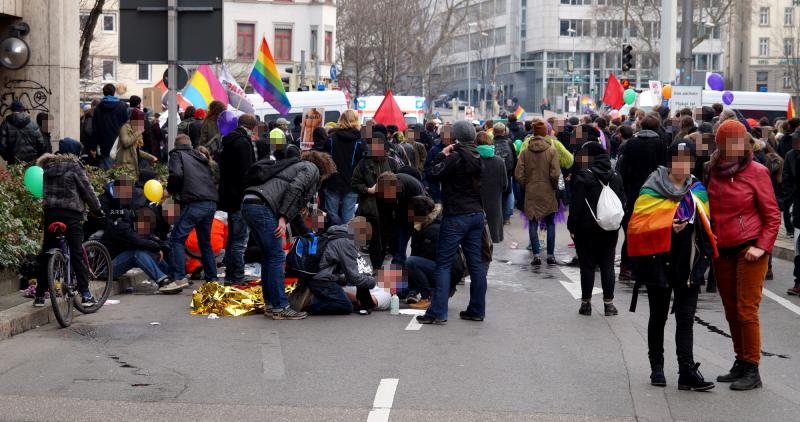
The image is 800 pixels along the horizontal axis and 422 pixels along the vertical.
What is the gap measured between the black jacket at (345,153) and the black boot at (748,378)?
8488 mm

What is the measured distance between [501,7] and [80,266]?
11412cm

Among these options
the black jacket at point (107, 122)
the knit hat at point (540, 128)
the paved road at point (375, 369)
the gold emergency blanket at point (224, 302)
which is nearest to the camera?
the paved road at point (375, 369)

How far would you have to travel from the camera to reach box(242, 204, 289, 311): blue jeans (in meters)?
10.6

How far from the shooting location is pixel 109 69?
7362 cm

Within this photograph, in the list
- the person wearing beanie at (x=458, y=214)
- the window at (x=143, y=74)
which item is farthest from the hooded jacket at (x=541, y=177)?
the window at (x=143, y=74)

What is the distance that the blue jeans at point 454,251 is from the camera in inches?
412

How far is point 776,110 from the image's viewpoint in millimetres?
36344

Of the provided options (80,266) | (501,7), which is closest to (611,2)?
(501,7)

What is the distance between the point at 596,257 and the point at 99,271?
191 inches

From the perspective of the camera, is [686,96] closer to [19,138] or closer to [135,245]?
[19,138]

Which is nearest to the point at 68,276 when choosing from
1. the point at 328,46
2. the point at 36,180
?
the point at 36,180

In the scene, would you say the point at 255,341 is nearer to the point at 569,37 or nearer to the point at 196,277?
the point at 196,277

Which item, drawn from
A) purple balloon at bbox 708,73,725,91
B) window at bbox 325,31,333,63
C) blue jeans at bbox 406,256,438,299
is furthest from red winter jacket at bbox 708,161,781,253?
window at bbox 325,31,333,63

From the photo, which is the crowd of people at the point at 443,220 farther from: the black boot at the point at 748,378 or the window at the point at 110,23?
the window at the point at 110,23
